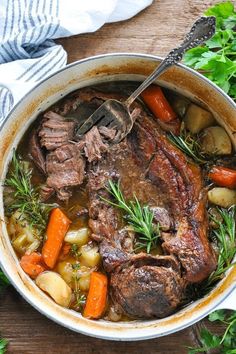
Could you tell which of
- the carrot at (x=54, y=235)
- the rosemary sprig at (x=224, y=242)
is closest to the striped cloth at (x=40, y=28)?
the carrot at (x=54, y=235)

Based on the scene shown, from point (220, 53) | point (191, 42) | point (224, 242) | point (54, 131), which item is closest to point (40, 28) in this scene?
point (54, 131)

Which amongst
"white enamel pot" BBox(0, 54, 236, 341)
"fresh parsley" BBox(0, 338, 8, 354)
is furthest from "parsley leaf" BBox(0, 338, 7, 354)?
"white enamel pot" BBox(0, 54, 236, 341)

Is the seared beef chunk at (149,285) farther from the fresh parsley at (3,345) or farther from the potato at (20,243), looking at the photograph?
the fresh parsley at (3,345)

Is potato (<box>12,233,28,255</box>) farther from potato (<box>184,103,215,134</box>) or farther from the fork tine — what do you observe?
potato (<box>184,103,215,134</box>)

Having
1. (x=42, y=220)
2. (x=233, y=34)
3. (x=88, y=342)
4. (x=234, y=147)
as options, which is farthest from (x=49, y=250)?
(x=233, y=34)

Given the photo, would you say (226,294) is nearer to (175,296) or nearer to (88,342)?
(175,296)

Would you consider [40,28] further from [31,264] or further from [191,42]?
[31,264]
